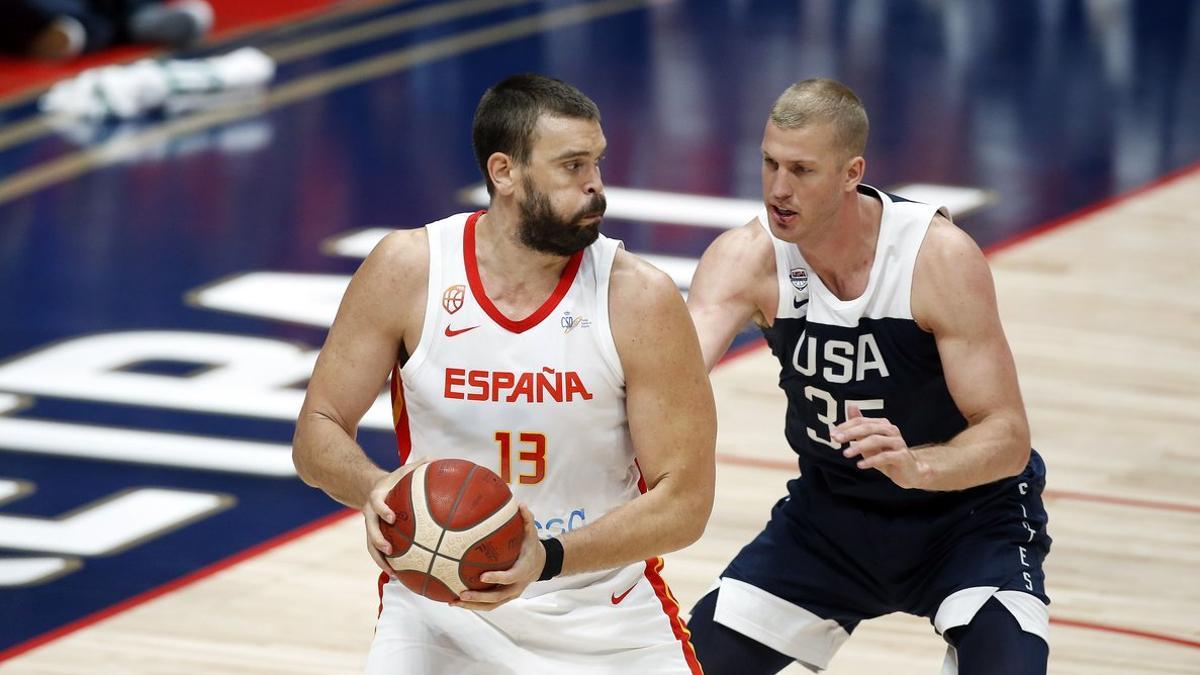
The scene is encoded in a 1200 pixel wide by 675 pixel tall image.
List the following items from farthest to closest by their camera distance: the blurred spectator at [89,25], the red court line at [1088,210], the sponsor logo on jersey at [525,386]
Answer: the blurred spectator at [89,25]
the red court line at [1088,210]
the sponsor logo on jersey at [525,386]

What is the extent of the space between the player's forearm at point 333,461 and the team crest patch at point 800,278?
129cm

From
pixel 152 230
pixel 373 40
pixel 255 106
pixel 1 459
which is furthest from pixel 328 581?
pixel 373 40

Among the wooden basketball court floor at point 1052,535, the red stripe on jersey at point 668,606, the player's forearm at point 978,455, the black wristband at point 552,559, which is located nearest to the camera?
the black wristband at point 552,559

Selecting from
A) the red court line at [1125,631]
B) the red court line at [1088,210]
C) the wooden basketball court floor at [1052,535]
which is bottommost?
the red court line at [1125,631]

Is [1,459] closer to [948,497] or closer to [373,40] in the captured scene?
[948,497]

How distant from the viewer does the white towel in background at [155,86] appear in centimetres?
1277

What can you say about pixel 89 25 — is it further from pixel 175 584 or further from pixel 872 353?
pixel 872 353

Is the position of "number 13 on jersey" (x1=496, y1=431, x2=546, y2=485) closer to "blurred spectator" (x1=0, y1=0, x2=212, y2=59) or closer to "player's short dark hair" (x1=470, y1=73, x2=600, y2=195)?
"player's short dark hair" (x1=470, y1=73, x2=600, y2=195)

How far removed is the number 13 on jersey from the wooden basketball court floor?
72.2 inches

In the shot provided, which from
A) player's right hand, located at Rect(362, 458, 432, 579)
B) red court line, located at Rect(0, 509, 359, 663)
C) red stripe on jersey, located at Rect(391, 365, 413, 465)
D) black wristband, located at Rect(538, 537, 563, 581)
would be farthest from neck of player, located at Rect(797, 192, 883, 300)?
red court line, located at Rect(0, 509, 359, 663)

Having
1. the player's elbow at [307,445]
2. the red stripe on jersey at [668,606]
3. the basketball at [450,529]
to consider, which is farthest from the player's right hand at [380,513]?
the red stripe on jersey at [668,606]

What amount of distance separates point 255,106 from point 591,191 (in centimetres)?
921

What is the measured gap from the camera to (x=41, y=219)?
35.4 feet

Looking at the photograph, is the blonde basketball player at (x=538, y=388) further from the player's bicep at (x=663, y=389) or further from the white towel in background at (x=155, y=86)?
the white towel in background at (x=155, y=86)
